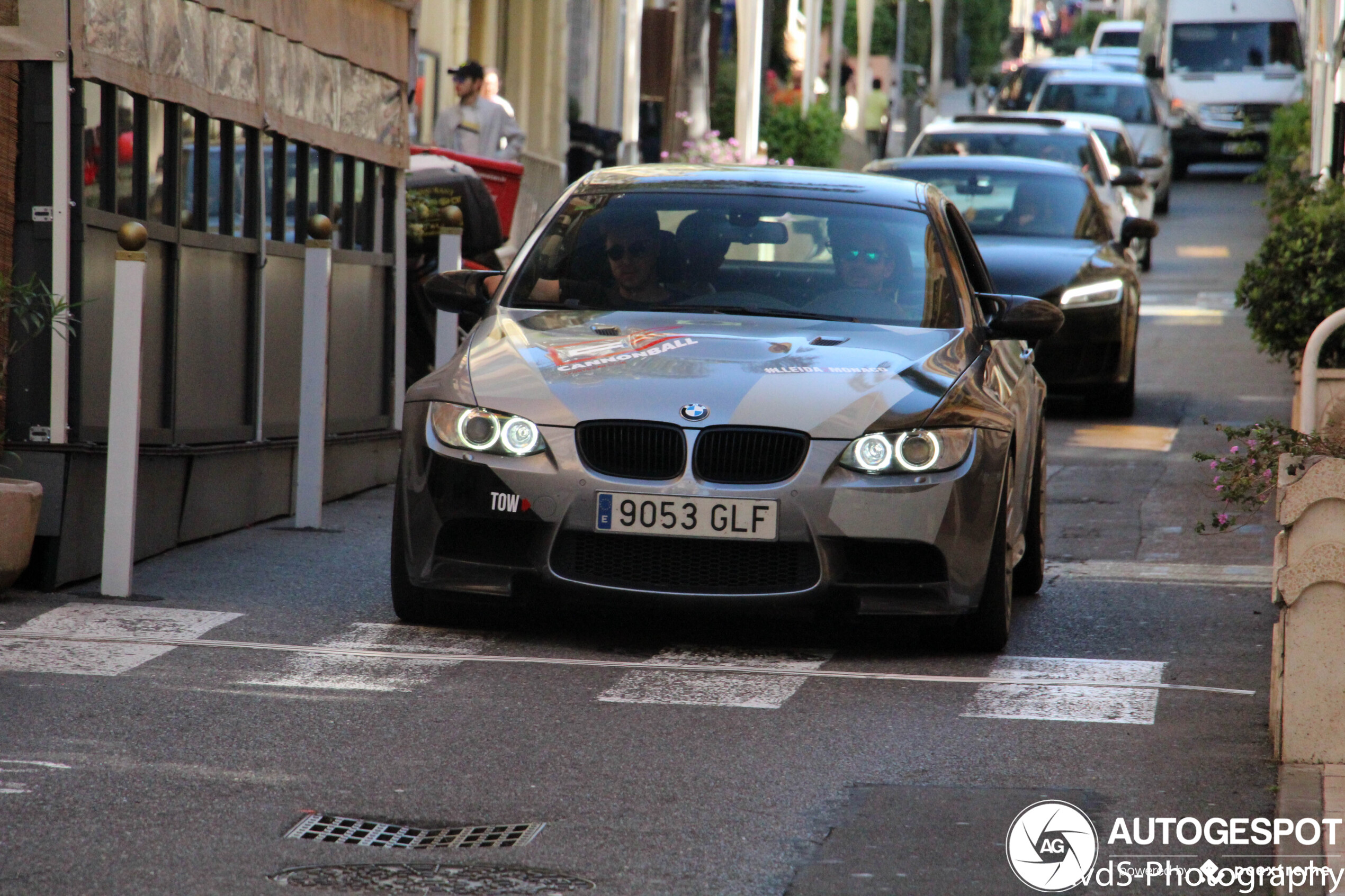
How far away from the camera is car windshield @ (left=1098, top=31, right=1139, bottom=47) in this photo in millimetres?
67750

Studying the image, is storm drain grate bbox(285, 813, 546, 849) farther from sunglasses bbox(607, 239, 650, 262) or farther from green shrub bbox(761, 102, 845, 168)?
green shrub bbox(761, 102, 845, 168)

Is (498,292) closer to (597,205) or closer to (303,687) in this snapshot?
(597,205)

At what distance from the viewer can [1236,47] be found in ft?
138

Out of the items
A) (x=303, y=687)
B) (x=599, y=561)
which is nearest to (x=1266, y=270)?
(x=599, y=561)

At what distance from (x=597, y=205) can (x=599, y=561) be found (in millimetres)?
1913

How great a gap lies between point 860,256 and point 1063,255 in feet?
24.2

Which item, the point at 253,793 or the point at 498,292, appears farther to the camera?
the point at 498,292

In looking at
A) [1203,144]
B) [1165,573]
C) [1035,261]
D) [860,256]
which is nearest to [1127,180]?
[1035,261]

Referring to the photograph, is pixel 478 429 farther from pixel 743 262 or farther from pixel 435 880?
pixel 435 880

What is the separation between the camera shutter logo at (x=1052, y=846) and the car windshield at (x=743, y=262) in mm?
3009

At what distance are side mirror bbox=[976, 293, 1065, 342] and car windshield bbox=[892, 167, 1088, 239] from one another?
769cm

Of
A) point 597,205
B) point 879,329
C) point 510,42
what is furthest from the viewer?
point 510,42

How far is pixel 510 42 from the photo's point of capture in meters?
30.0

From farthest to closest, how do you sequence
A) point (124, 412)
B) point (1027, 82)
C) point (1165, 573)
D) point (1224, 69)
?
1. point (1027, 82)
2. point (1224, 69)
3. point (1165, 573)
4. point (124, 412)
